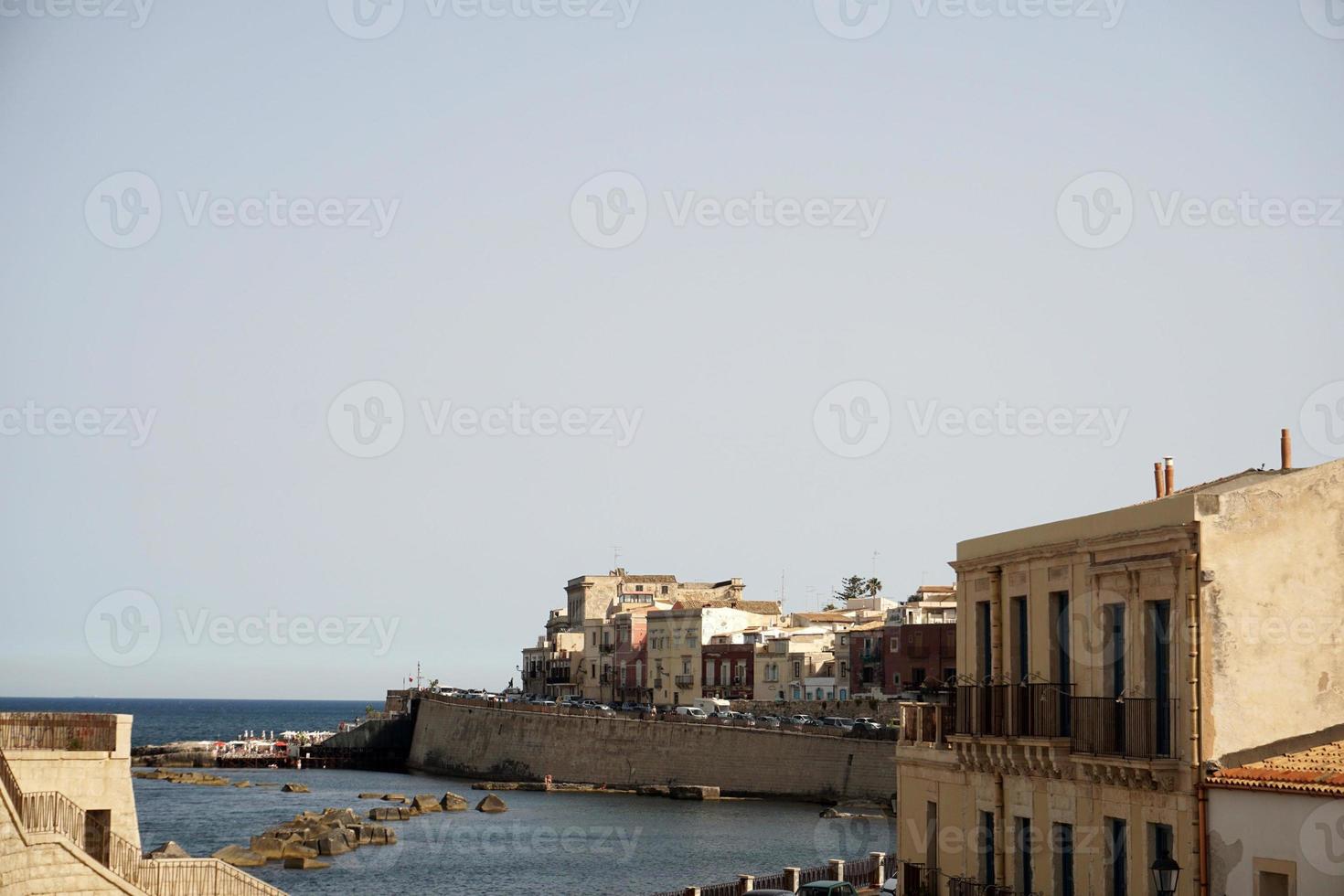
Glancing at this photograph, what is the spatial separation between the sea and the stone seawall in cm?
209

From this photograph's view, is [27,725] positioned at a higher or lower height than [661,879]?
higher

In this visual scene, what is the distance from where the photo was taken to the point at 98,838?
35.9 m

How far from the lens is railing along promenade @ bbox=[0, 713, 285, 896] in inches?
1350

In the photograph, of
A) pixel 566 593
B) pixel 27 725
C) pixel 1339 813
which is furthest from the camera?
pixel 566 593

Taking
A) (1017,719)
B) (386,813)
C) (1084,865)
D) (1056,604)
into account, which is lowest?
(386,813)

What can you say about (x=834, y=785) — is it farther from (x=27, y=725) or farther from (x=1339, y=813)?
(x=1339, y=813)

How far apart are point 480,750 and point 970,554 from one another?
10088cm

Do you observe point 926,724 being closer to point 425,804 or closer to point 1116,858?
point 1116,858

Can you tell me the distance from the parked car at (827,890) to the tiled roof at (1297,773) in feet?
48.8

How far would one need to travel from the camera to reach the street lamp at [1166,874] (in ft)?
77.2

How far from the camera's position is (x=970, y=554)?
32469mm

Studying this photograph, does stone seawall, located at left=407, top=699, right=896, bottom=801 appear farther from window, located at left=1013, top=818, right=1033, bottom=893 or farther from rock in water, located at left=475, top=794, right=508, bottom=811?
window, located at left=1013, top=818, right=1033, bottom=893

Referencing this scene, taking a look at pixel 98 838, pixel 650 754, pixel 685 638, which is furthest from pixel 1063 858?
pixel 685 638

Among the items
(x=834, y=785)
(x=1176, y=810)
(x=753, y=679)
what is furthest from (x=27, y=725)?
(x=753, y=679)
